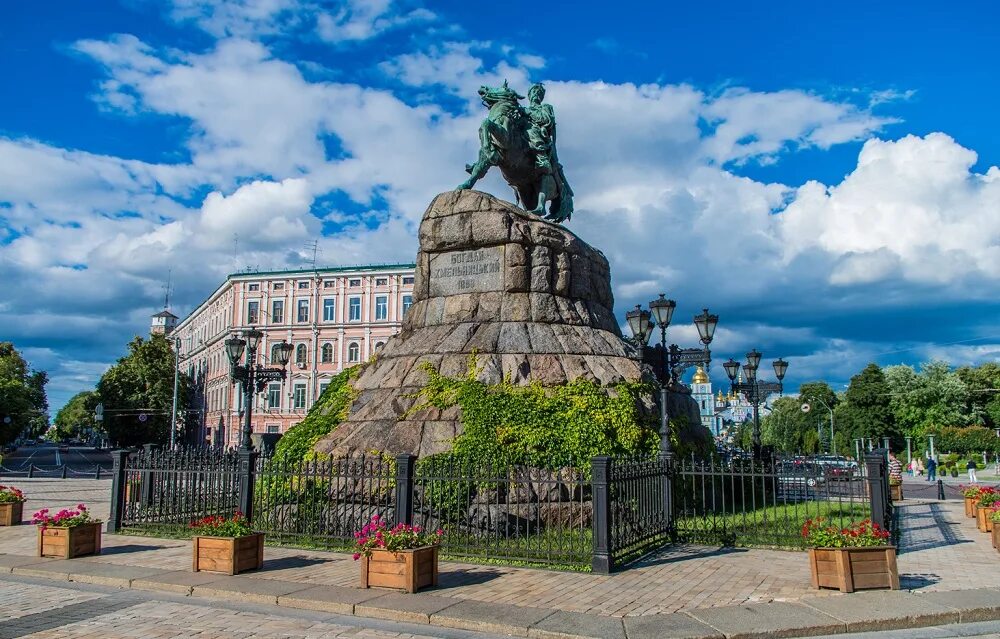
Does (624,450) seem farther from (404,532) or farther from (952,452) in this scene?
(952,452)

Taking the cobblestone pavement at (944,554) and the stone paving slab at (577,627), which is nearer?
the stone paving slab at (577,627)

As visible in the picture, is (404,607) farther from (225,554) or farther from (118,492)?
(118,492)

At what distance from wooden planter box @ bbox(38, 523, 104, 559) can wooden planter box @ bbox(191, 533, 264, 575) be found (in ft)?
7.98

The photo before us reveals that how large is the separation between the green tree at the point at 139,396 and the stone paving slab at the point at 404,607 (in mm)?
62694

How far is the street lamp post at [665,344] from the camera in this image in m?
16.1

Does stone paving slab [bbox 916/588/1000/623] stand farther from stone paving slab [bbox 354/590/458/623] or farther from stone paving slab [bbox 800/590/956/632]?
stone paving slab [bbox 354/590/458/623]

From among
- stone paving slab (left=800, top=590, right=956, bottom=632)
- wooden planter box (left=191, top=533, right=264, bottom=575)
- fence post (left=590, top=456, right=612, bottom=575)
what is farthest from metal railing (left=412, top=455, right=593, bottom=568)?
stone paving slab (left=800, top=590, right=956, bottom=632)

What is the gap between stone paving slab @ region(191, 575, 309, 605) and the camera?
912 cm

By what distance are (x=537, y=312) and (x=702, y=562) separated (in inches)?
293

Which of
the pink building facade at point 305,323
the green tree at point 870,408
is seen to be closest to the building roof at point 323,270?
the pink building facade at point 305,323

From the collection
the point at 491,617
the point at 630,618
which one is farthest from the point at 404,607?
the point at 630,618

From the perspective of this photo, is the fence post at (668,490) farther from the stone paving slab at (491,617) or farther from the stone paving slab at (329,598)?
the stone paving slab at (329,598)

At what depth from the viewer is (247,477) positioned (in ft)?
43.9

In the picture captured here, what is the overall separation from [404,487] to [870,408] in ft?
240
